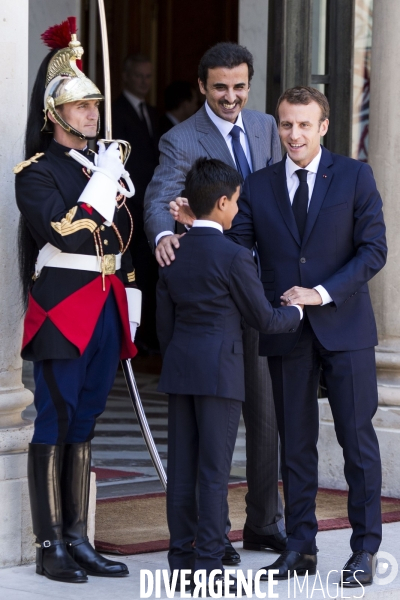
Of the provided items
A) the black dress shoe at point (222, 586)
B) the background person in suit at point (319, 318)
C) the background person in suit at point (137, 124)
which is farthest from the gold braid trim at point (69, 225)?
the background person in suit at point (137, 124)

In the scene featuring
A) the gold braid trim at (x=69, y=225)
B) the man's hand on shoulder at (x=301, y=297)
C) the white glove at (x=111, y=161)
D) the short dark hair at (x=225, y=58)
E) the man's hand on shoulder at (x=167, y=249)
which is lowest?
the man's hand on shoulder at (x=301, y=297)

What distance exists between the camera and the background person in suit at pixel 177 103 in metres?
9.71

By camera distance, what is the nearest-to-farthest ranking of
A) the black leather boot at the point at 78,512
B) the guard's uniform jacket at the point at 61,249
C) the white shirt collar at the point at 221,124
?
1. the guard's uniform jacket at the point at 61,249
2. the black leather boot at the point at 78,512
3. the white shirt collar at the point at 221,124

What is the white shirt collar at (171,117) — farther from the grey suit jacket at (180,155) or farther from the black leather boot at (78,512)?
the black leather boot at (78,512)

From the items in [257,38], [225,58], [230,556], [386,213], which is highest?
[257,38]

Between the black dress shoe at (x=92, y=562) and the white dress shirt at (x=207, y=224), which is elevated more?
the white dress shirt at (x=207, y=224)

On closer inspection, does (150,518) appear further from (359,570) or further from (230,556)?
(359,570)

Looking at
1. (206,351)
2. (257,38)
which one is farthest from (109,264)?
(257,38)

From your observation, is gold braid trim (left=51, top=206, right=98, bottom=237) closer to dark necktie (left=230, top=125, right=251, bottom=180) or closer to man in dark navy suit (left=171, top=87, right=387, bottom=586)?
man in dark navy suit (left=171, top=87, right=387, bottom=586)

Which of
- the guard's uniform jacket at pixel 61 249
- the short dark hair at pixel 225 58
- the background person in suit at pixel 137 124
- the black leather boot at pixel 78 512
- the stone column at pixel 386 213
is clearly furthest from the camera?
the background person in suit at pixel 137 124

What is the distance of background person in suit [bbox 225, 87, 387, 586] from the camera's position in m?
4.25

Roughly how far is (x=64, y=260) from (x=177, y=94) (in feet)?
18.8

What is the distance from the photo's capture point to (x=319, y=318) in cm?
425

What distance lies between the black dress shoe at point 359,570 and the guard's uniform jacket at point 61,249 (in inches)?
45.7
